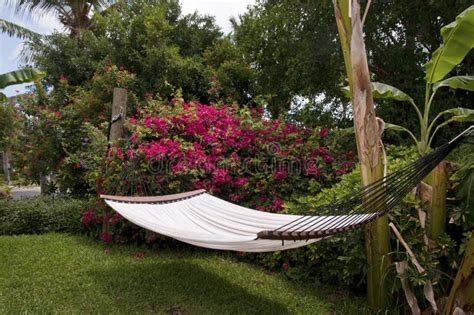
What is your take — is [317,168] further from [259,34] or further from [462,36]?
[259,34]

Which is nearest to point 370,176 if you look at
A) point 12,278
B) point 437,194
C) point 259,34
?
point 437,194

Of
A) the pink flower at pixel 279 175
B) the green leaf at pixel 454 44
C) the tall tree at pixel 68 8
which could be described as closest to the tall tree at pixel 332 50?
the pink flower at pixel 279 175

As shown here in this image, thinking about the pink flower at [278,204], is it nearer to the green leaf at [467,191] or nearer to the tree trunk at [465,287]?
the green leaf at [467,191]

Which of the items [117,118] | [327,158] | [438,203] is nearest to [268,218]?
[438,203]

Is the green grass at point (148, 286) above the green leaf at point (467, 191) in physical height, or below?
below

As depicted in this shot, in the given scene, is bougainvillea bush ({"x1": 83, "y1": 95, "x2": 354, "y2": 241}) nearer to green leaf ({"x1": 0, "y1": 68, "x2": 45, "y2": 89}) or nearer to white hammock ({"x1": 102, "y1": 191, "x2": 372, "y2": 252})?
white hammock ({"x1": 102, "y1": 191, "x2": 372, "y2": 252})

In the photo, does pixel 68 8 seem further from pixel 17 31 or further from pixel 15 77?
pixel 15 77

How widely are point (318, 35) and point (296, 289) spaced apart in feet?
12.0

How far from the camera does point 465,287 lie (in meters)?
1.96

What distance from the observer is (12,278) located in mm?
3260

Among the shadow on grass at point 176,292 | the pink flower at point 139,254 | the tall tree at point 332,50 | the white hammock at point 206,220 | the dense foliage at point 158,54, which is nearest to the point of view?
the white hammock at point 206,220

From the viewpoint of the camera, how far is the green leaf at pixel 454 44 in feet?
8.18

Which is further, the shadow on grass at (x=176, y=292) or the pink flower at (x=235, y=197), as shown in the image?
the pink flower at (x=235, y=197)

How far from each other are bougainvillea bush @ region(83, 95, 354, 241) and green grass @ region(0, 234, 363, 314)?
2.38 ft
